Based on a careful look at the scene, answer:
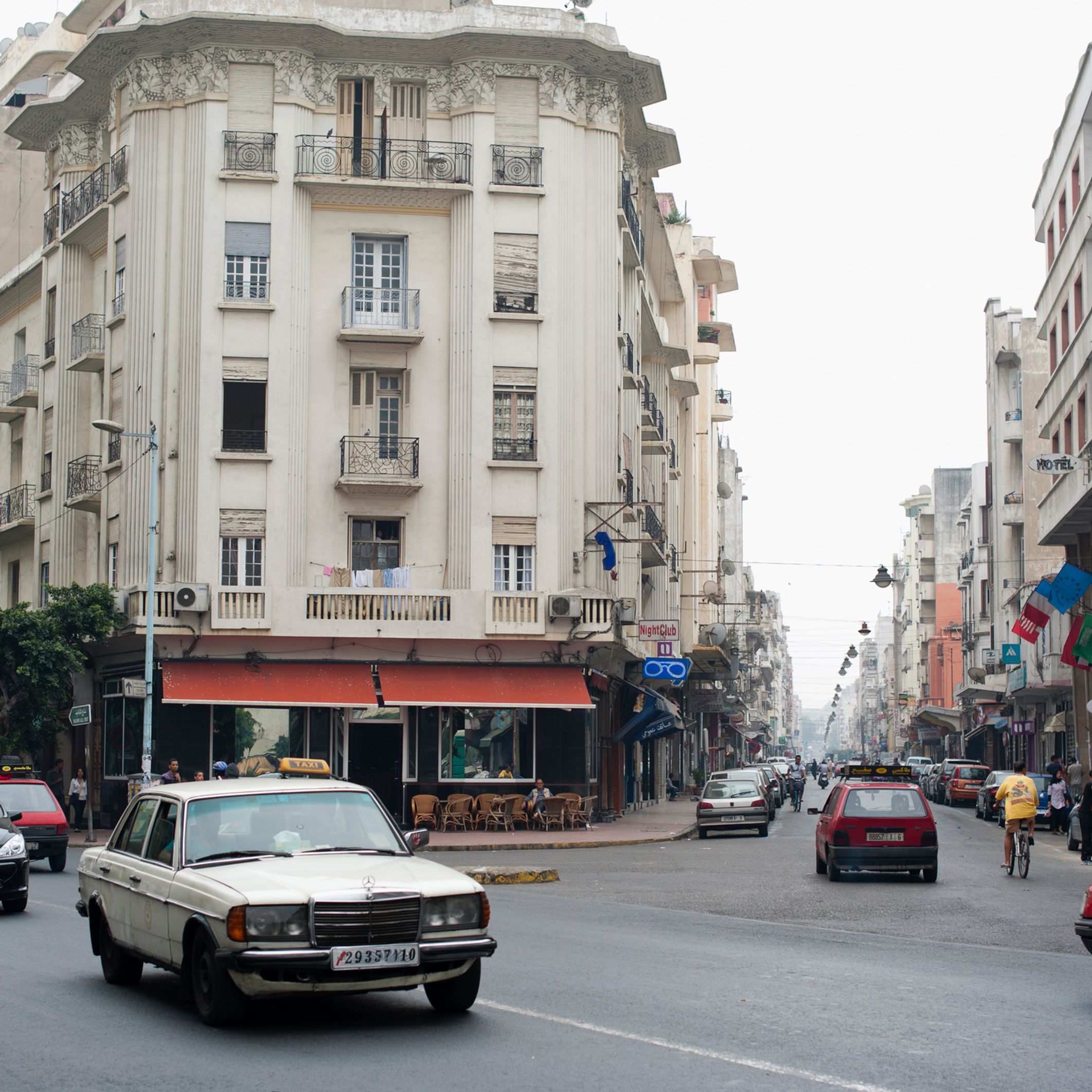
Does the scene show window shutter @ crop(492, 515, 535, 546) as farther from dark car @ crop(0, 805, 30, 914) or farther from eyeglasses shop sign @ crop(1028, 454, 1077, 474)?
dark car @ crop(0, 805, 30, 914)

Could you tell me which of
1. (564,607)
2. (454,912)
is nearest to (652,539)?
(564,607)

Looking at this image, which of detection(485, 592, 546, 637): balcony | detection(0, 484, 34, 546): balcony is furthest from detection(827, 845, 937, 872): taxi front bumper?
detection(0, 484, 34, 546): balcony

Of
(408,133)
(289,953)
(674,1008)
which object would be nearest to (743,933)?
(674,1008)

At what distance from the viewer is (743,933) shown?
1581 centimetres

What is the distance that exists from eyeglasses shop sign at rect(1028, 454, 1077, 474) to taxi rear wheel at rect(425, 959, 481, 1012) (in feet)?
102

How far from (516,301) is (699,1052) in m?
30.4

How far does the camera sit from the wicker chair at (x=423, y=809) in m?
A: 35.5

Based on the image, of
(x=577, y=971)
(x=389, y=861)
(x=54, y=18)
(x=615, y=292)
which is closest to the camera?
(x=389, y=861)

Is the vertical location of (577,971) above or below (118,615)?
below

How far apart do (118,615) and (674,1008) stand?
2853 centimetres

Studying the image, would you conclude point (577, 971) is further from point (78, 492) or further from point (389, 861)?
point (78, 492)

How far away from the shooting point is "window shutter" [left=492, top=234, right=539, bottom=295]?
124 ft

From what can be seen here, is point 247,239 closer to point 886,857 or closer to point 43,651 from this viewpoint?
point 43,651

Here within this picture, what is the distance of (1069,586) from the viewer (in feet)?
124
